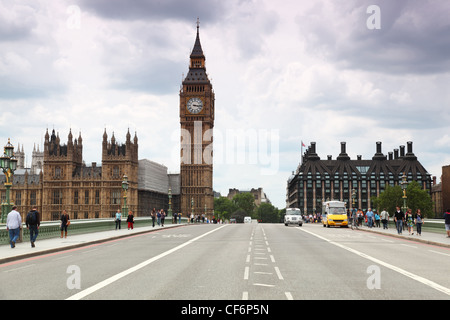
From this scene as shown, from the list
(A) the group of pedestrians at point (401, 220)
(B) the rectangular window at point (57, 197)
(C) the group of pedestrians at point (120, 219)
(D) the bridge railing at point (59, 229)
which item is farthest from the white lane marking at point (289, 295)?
(B) the rectangular window at point (57, 197)

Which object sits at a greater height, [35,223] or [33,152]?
[33,152]

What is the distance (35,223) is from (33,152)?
576ft

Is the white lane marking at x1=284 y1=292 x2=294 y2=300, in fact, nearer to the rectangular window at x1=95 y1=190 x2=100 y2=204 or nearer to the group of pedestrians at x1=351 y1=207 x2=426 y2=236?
the group of pedestrians at x1=351 y1=207 x2=426 y2=236

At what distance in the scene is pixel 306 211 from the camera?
527 feet

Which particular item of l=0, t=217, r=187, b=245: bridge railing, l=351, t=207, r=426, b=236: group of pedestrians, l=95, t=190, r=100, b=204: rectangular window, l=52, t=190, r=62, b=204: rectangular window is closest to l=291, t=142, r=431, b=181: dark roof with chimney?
l=95, t=190, r=100, b=204: rectangular window

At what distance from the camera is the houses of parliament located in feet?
388

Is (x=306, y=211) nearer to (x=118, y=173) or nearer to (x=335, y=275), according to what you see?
(x=118, y=173)

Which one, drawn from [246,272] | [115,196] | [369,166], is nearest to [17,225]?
[246,272]

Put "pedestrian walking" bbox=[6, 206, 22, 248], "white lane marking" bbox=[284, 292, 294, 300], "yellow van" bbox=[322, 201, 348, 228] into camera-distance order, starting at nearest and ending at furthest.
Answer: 1. "white lane marking" bbox=[284, 292, 294, 300]
2. "pedestrian walking" bbox=[6, 206, 22, 248]
3. "yellow van" bbox=[322, 201, 348, 228]

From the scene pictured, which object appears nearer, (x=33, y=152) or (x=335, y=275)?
(x=335, y=275)

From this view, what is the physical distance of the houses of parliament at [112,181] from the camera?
388 ft

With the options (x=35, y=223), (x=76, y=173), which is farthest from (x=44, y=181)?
(x=35, y=223)

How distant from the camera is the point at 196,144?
13788 centimetres
